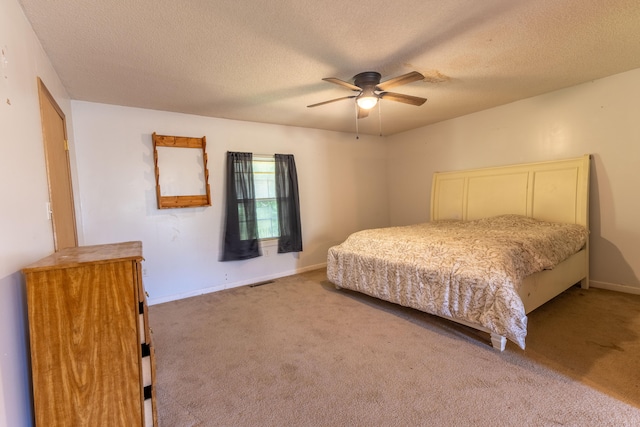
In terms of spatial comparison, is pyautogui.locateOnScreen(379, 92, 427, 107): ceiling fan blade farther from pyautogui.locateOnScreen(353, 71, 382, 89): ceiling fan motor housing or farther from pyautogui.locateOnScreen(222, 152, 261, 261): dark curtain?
pyautogui.locateOnScreen(222, 152, 261, 261): dark curtain

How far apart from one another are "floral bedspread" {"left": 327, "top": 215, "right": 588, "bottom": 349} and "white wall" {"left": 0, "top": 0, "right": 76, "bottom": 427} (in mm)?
2594

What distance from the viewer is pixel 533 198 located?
12.1ft

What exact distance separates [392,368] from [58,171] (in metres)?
2.83

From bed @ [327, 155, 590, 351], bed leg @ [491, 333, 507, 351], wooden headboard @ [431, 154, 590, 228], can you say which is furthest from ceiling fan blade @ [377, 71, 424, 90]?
wooden headboard @ [431, 154, 590, 228]

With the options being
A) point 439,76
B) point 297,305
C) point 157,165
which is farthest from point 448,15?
point 157,165

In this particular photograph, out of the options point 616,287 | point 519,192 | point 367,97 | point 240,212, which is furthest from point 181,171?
point 616,287

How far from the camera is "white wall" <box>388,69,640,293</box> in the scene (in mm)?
3111

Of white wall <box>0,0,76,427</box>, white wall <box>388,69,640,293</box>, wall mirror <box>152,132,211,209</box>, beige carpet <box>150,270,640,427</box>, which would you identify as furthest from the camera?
wall mirror <box>152,132,211,209</box>

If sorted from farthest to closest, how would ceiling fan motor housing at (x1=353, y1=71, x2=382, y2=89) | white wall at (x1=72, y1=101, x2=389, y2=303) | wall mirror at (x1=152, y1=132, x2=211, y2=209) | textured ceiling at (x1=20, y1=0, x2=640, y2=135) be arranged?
1. wall mirror at (x1=152, y1=132, x2=211, y2=209)
2. white wall at (x1=72, y1=101, x2=389, y2=303)
3. ceiling fan motor housing at (x1=353, y1=71, x2=382, y2=89)
4. textured ceiling at (x1=20, y1=0, x2=640, y2=135)

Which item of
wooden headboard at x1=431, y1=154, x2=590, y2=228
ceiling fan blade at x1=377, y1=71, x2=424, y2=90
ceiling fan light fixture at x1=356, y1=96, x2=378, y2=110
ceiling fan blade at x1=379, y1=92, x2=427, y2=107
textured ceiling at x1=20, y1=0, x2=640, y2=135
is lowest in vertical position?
wooden headboard at x1=431, y1=154, x2=590, y2=228

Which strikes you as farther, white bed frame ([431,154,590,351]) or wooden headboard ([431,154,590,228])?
wooden headboard ([431,154,590,228])

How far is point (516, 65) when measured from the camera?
2.74 m

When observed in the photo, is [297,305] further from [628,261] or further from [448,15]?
[628,261]

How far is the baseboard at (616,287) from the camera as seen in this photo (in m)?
3.15
